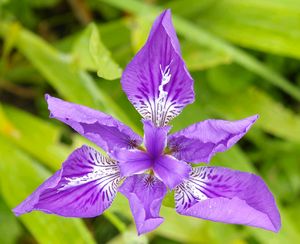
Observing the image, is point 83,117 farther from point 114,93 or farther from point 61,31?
point 61,31

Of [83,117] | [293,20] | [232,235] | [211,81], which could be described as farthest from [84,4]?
[83,117]

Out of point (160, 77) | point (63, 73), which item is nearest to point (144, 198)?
point (160, 77)

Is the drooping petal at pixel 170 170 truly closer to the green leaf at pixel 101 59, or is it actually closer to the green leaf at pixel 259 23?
the green leaf at pixel 101 59

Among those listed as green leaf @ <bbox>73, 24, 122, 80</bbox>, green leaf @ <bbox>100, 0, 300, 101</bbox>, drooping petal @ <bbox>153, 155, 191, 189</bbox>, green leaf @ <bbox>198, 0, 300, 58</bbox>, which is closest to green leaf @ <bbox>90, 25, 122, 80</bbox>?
green leaf @ <bbox>73, 24, 122, 80</bbox>

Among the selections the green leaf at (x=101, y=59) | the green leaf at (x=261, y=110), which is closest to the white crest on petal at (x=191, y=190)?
the green leaf at (x=101, y=59)

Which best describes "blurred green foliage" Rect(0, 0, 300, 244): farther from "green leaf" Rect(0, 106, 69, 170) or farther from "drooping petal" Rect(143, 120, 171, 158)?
"drooping petal" Rect(143, 120, 171, 158)

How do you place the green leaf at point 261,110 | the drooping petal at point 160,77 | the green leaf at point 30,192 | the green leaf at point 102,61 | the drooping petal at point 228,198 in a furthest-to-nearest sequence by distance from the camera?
1. the green leaf at point 261,110
2. the green leaf at point 30,192
3. the green leaf at point 102,61
4. the drooping petal at point 160,77
5. the drooping petal at point 228,198

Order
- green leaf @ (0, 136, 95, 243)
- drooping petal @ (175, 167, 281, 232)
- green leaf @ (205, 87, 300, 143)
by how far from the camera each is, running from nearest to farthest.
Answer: drooping petal @ (175, 167, 281, 232), green leaf @ (0, 136, 95, 243), green leaf @ (205, 87, 300, 143)

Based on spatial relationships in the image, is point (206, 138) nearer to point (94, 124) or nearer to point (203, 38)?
point (94, 124)
